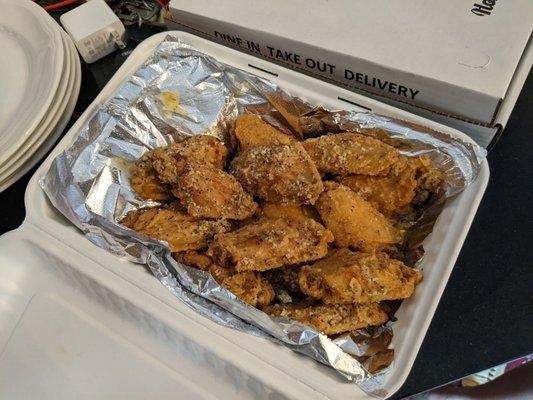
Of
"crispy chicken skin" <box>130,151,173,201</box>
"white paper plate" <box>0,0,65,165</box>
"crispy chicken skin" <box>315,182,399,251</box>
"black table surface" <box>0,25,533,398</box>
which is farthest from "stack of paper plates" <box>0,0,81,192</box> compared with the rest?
"crispy chicken skin" <box>315,182,399,251</box>

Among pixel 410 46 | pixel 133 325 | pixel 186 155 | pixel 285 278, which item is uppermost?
pixel 410 46

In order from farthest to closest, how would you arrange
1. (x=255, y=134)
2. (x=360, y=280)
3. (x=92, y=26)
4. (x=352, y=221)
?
(x=92, y=26), (x=255, y=134), (x=352, y=221), (x=360, y=280)

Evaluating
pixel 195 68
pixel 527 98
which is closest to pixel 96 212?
pixel 195 68

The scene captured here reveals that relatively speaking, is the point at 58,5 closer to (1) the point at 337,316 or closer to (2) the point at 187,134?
(2) the point at 187,134

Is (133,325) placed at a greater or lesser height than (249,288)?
lesser

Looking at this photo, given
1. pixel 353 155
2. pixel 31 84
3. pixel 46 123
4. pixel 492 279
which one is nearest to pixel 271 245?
pixel 353 155
